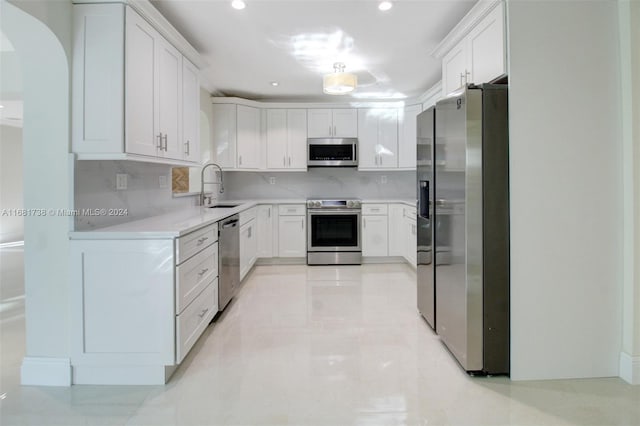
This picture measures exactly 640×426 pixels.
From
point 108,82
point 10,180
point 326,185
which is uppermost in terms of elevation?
point 108,82

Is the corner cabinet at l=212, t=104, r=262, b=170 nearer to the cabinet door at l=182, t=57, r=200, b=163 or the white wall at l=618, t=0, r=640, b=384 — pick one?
the cabinet door at l=182, t=57, r=200, b=163

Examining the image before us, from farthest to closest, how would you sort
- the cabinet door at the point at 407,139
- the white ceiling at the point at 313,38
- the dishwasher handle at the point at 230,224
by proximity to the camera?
the cabinet door at the point at 407,139 < the dishwasher handle at the point at 230,224 < the white ceiling at the point at 313,38

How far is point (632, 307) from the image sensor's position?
2.00 metres

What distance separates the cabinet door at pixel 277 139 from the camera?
17.3 feet

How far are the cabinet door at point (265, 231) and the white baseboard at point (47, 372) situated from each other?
3.01 m

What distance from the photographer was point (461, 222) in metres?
2.16

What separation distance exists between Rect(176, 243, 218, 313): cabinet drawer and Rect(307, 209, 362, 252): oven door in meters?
2.37

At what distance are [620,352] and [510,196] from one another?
3.73 feet

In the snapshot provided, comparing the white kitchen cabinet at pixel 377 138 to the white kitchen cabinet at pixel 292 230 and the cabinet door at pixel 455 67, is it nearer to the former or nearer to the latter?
the white kitchen cabinet at pixel 292 230

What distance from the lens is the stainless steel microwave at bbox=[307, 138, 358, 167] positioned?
17.3 feet

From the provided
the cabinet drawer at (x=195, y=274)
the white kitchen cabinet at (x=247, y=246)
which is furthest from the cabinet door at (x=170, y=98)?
the white kitchen cabinet at (x=247, y=246)

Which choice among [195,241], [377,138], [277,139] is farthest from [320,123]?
[195,241]

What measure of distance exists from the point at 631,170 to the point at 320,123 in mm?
3930

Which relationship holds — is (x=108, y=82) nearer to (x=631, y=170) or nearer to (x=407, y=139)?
(x=631, y=170)
